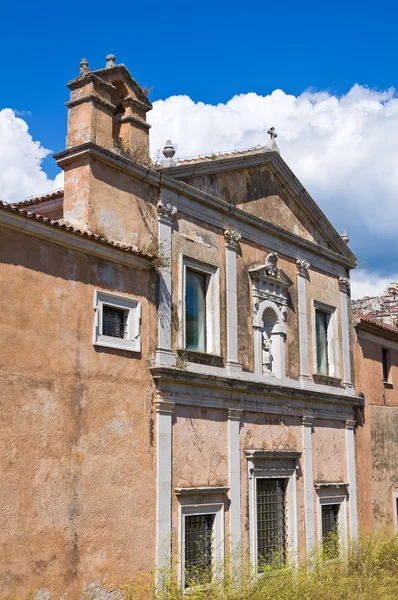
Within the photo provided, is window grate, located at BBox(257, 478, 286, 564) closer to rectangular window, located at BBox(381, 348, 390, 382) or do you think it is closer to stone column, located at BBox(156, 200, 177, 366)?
stone column, located at BBox(156, 200, 177, 366)

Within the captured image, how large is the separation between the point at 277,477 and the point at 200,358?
11.8ft

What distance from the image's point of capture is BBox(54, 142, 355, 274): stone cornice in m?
12.9

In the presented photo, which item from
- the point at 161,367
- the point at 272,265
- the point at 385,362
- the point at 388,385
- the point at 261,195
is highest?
the point at 261,195

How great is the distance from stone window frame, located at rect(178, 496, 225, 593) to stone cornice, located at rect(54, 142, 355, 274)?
5.58 m

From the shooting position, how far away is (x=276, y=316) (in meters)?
16.8

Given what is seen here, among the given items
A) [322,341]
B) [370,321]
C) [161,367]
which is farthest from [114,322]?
[370,321]

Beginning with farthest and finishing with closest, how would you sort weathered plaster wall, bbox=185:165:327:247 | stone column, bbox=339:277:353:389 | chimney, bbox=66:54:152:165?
stone column, bbox=339:277:353:389 < weathered plaster wall, bbox=185:165:327:247 < chimney, bbox=66:54:152:165

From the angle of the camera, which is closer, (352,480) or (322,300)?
(352,480)

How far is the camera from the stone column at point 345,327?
19188 millimetres

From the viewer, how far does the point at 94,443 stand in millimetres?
11445

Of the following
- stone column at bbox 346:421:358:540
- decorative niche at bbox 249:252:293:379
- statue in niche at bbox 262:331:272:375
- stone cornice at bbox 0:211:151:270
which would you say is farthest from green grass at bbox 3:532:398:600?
stone cornice at bbox 0:211:151:270

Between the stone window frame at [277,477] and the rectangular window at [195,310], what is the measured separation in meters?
2.52

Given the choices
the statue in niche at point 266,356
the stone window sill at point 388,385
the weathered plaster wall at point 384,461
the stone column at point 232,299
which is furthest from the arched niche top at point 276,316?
the stone window sill at point 388,385

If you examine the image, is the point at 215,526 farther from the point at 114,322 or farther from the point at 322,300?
the point at 322,300
